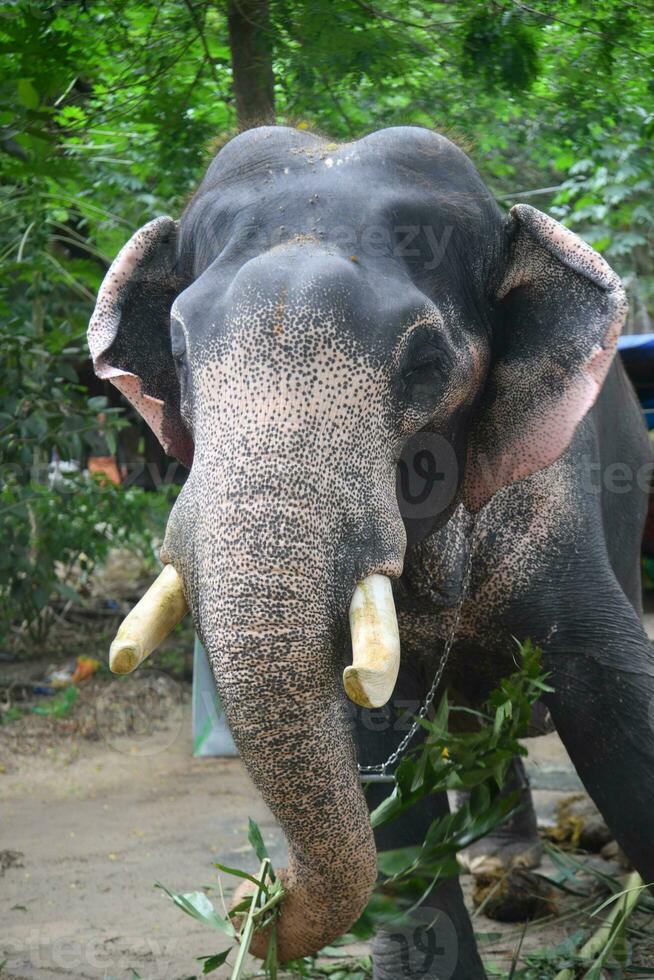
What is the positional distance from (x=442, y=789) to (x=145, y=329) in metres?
1.17

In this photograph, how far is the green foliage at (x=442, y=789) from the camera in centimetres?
252

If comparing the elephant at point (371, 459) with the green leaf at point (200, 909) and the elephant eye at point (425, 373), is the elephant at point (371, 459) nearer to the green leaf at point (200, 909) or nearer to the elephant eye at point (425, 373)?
the elephant eye at point (425, 373)

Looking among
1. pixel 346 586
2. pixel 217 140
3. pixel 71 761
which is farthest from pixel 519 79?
pixel 71 761

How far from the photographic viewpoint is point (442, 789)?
2686 millimetres

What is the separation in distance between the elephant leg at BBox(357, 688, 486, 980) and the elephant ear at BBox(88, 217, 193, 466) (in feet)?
3.01

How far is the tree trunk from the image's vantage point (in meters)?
3.73

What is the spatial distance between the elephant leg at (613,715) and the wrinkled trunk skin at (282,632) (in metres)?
0.78

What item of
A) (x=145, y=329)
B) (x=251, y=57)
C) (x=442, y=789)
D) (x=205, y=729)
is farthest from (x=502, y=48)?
(x=205, y=729)

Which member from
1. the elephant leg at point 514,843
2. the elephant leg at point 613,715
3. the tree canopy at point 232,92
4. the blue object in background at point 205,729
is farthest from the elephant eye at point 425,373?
the blue object in background at point 205,729

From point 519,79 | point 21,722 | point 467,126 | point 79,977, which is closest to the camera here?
point 79,977

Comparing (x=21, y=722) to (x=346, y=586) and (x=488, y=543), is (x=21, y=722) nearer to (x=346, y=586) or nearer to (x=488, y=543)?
(x=488, y=543)

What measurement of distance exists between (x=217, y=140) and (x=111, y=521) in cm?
369

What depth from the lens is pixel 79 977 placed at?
3.18 meters

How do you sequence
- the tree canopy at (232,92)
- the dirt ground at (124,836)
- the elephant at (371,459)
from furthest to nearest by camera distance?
1. the tree canopy at (232,92)
2. the dirt ground at (124,836)
3. the elephant at (371,459)
